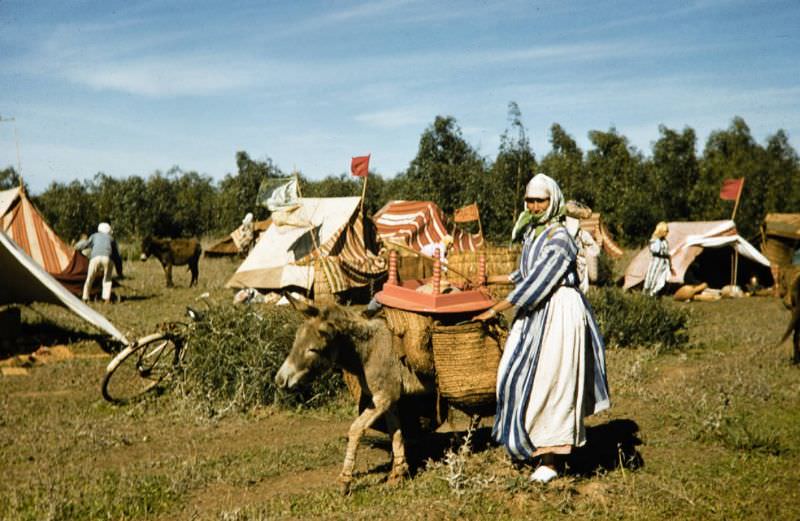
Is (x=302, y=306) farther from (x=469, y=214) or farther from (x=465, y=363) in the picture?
(x=469, y=214)

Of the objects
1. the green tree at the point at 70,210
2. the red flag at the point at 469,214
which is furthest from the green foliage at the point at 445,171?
the green tree at the point at 70,210

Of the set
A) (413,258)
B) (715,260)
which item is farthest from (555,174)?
(413,258)

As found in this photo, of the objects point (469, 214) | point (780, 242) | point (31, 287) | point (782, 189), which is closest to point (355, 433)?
point (31, 287)

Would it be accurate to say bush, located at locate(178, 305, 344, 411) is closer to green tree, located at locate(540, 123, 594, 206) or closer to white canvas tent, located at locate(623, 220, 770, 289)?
white canvas tent, located at locate(623, 220, 770, 289)

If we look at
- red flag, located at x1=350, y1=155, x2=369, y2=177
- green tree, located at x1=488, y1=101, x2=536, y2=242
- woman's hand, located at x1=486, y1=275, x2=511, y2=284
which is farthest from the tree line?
woman's hand, located at x1=486, y1=275, x2=511, y2=284

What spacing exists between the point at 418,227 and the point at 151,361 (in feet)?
34.5

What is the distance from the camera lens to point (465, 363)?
494 centimetres

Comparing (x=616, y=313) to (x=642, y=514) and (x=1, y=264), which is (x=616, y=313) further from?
(x=1, y=264)

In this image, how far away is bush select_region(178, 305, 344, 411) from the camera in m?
7.36

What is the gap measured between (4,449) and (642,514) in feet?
16.8

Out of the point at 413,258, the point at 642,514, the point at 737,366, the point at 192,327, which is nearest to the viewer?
the point at 642,514

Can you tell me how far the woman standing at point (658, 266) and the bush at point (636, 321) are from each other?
5.50 metres

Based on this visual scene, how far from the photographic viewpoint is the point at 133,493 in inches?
193

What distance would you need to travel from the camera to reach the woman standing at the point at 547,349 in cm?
461
